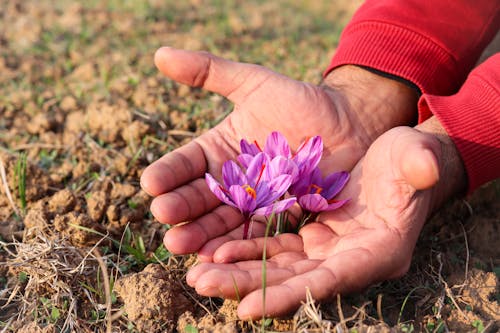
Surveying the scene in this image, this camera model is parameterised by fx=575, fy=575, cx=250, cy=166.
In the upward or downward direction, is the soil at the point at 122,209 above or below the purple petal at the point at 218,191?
below

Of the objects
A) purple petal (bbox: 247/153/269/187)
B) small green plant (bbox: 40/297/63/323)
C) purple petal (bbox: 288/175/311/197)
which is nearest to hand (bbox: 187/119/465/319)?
purple petal (bbox: 288/175/311/197)

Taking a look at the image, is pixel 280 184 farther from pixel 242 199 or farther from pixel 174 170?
pixel 174 170

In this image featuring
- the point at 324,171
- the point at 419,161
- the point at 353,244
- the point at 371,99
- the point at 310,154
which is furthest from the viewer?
the point at 371,99

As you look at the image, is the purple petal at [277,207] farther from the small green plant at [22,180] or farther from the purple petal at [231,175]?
the small green plant at [22,180]

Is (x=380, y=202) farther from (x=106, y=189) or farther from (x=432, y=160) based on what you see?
(x=106, y=189)

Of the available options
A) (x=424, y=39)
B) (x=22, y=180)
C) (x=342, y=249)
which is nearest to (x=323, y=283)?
(x=342, y=249)

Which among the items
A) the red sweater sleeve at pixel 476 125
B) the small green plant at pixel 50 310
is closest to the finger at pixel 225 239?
the small green plant at pixel 50 310

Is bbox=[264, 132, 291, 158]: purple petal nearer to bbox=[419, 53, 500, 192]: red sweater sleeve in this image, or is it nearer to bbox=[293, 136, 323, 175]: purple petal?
bbox=[293, 136, 323, 175]: purple petal
